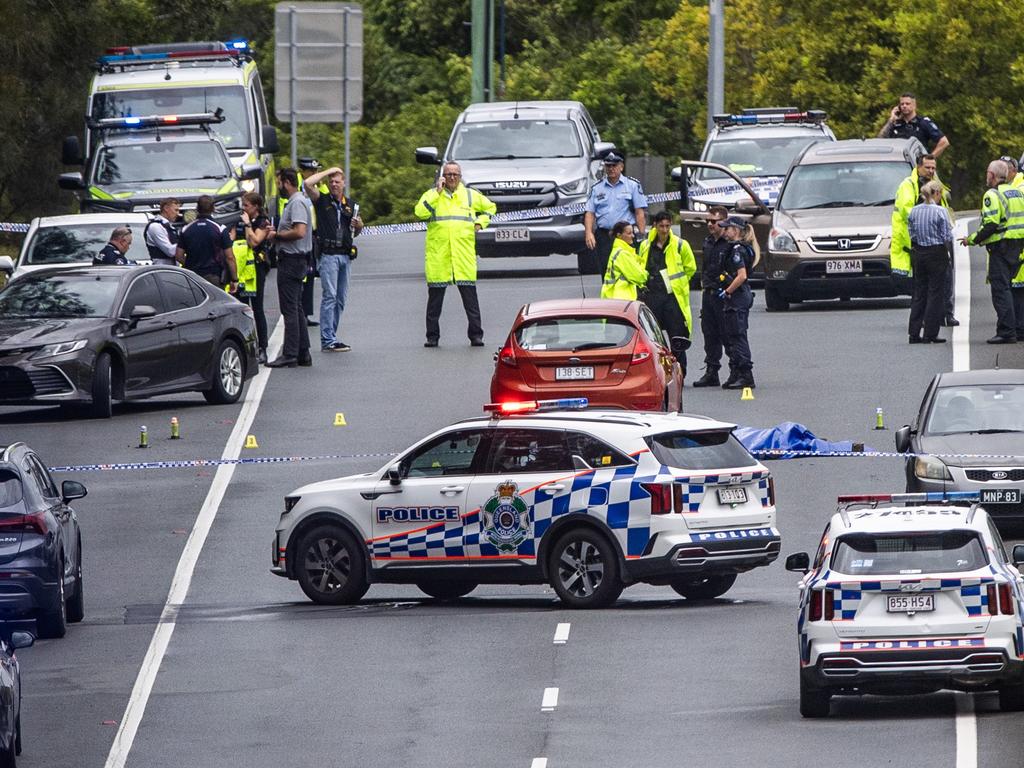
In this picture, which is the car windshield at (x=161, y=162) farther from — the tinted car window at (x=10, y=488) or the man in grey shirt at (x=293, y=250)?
the tinted car window at (x=10, y=488)

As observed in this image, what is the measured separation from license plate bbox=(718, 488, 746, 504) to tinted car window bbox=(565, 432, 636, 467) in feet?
2.13

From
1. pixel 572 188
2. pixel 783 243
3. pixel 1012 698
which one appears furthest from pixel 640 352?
pixel 572 188

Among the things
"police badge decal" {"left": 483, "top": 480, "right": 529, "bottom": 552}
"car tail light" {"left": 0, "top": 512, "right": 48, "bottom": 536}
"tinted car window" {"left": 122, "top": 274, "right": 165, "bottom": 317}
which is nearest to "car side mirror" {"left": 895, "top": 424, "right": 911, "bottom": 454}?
"police badge decal" {"left": 483, "top": 480, "right": 529, "bottom": 552}

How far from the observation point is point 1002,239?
2853 cm

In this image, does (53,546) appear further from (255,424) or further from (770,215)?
(770,215)

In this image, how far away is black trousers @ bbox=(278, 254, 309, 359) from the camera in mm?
28578

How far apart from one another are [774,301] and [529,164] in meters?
4.43

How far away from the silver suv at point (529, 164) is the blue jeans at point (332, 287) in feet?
14.8

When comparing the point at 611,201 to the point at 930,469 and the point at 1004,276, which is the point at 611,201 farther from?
the point at 930,469

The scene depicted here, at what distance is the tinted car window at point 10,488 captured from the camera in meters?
17.3

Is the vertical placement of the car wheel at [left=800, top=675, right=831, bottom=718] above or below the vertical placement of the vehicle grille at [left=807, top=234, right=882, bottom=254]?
below

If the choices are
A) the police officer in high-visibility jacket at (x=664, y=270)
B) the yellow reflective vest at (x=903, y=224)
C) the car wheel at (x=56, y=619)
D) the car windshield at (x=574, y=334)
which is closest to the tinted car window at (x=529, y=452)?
the car wheel at (x=56, y=619)

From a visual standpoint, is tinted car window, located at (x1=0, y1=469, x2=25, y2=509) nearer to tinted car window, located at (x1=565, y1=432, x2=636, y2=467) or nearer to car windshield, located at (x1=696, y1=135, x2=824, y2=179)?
tinted car window, located at (x1=565, y1=432, x2=636, y2=467)

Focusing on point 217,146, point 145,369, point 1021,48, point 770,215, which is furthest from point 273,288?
point 1021,48
